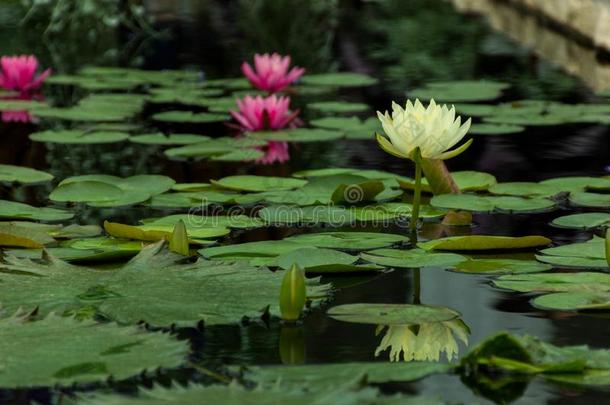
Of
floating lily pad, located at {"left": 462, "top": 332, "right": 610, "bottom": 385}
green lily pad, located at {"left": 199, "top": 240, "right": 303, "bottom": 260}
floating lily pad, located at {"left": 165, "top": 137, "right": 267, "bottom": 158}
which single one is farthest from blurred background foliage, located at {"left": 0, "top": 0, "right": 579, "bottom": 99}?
floating lily pad, located at {"left": 462, "top": 332, "right": 610, "bottom": 385}

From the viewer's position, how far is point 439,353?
6.14ft

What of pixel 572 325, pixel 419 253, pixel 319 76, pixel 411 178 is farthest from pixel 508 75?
pixel 572 325

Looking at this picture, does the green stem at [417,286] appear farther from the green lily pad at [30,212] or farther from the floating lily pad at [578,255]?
the green lily pad at [30,212]

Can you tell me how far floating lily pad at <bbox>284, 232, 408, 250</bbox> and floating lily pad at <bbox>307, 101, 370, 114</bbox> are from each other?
190 cm

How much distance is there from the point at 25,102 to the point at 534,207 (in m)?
2.28

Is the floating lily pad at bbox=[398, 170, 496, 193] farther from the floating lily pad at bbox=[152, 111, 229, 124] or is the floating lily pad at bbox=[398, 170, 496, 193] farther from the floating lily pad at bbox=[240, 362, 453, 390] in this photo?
the floating lily pad at bbox=[240, 362, 453, 390]

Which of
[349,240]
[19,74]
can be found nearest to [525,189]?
[349,240]

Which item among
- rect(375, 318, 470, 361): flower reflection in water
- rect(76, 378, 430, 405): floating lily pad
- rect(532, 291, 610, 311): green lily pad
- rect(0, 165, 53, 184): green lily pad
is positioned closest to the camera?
rect(76, 378, 430, 405): floating lily pad

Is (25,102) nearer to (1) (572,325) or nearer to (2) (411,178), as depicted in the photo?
(2) (411,178)

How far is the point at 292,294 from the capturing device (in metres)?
2.01

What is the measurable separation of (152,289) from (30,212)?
811 millimetres

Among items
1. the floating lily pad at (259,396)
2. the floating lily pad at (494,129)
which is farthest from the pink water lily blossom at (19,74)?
the floating lily pad at (259,396)

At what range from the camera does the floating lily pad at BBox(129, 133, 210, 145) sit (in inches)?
153

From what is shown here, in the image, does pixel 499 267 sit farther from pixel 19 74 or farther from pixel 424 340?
pixel 19 74
